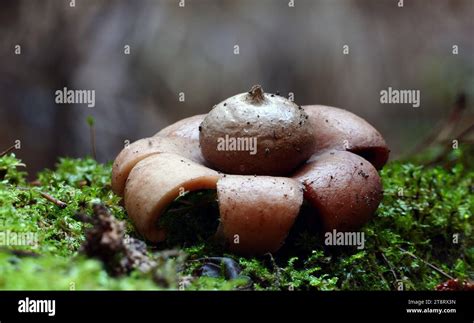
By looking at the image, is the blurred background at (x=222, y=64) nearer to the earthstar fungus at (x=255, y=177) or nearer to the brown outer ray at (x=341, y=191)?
the earthstar fungus at (x=255, y=177)

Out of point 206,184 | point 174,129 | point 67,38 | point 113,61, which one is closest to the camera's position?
point 206,184

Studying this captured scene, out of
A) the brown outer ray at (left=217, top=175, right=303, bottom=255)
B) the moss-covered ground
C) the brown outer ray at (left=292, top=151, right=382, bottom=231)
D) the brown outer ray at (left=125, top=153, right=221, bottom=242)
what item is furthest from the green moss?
the brown outer ray at (left=292, top=151, right=382, bottom=231)

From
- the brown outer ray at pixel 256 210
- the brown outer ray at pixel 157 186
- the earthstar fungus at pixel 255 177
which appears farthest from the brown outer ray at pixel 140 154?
the brown outer ray at pixel 256 210

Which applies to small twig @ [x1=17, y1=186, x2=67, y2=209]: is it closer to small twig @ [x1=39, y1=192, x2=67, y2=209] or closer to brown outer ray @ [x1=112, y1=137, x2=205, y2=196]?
small twig @ [x1=39, y1=192, x2=67, y2=209]

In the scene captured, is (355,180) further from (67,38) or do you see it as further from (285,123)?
(67,38)
